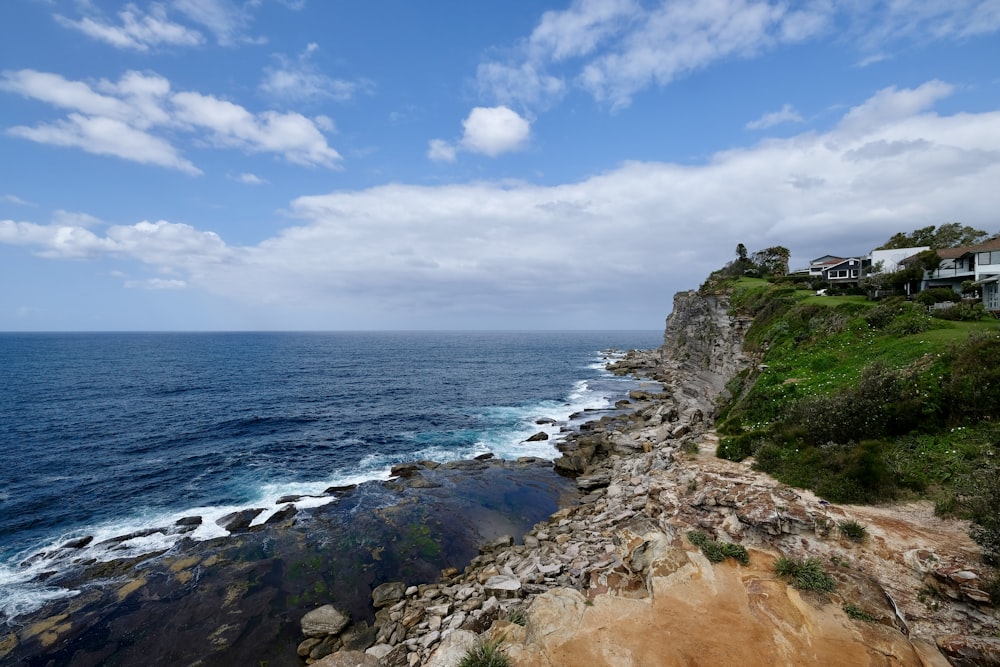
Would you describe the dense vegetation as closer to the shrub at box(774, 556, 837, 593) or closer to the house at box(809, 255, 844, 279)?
the shrub at box(774, 556, 837, 593)

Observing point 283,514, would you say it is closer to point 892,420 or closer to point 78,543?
point 78,543

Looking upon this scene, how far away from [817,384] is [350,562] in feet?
89.7

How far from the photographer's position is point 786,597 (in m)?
11.1

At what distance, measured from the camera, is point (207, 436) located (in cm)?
4188

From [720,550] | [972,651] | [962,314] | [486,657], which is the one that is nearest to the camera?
[972,651]

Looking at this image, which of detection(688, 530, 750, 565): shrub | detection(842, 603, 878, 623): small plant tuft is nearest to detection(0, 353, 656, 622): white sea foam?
detection(688, 530, 750, 565): shrub

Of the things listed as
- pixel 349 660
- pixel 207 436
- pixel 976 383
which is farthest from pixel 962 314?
pixel 207 436

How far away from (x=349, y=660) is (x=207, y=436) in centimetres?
3722

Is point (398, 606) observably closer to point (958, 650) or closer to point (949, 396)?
point (958, 650)

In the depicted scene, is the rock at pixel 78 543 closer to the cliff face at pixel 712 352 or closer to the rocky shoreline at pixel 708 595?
the rocky shoreline at pixel 708 595

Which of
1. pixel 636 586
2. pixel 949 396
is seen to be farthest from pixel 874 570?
pixel 949 396

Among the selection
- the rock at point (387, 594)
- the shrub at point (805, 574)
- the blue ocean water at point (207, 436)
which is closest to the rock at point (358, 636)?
the rock at point (387, 594)

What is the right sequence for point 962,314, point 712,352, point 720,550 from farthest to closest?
point 712,352
point 962,314
point 720,550

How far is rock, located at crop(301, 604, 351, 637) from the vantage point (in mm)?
16984
